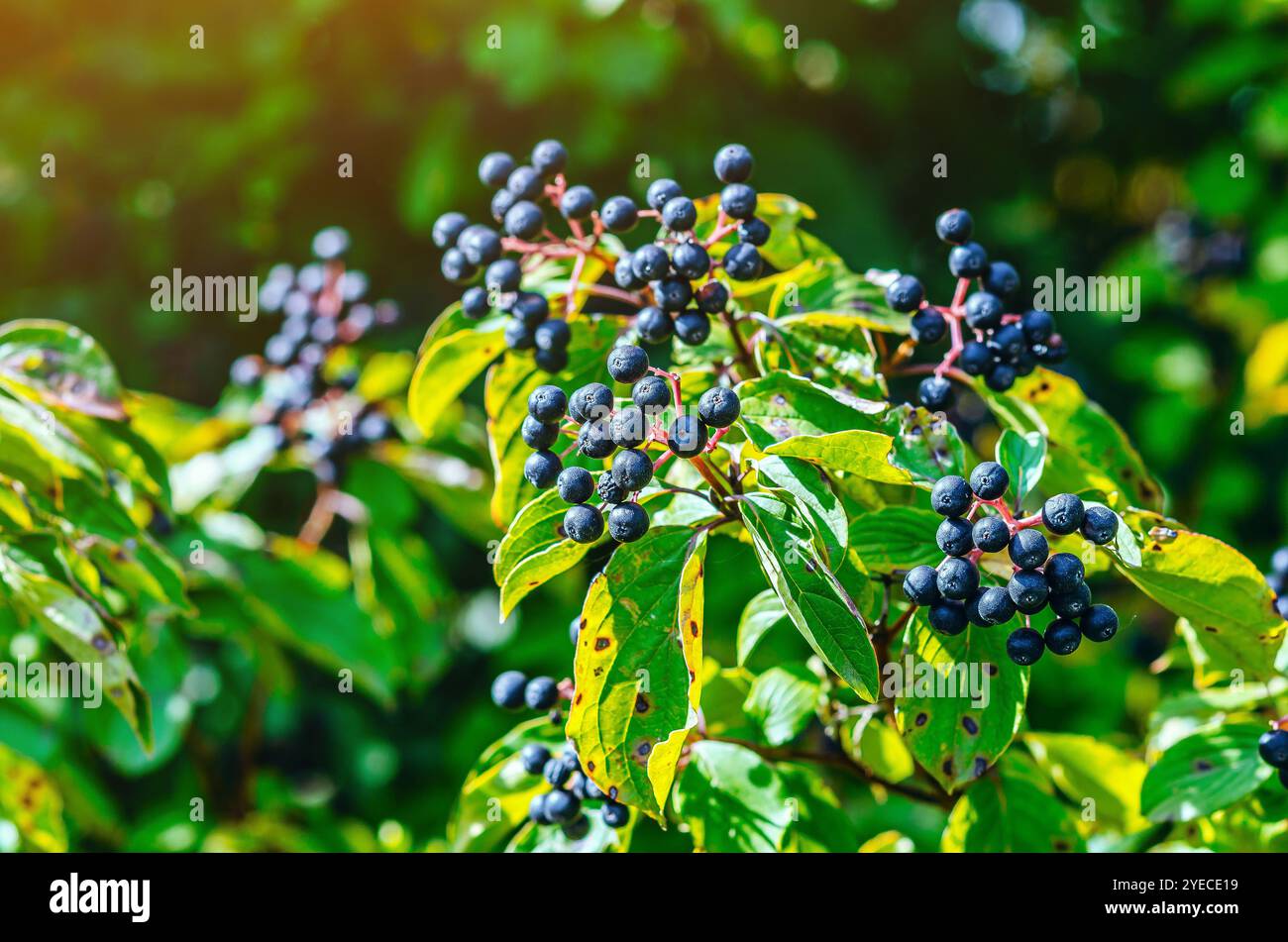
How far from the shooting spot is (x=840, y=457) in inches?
52.6

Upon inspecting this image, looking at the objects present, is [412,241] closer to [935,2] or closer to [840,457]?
[935,2]

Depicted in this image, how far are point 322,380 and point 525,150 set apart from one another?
1.27 metres

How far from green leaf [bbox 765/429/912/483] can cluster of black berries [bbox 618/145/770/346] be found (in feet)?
1.05

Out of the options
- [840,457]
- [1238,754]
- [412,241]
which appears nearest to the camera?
[840,457]

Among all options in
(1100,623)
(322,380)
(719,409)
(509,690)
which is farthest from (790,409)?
(322,380)

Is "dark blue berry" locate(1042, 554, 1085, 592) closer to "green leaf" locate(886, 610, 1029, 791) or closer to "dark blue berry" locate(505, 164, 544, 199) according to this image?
"green leaf" locate(886, 610, 1029, 791)

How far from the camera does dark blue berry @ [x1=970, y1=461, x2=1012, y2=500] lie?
1.38 m

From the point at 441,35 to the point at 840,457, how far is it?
2821 millimetres

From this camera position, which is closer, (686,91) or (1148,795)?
(1148,795)

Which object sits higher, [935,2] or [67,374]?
[935,2]

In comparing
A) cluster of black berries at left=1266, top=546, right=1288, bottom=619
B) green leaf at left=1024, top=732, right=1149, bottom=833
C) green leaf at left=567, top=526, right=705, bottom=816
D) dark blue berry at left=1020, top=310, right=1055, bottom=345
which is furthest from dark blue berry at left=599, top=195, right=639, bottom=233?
cluster of black berries at left=1266, top=546, right=1288, bottom=619

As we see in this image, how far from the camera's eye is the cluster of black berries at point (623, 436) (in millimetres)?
1317

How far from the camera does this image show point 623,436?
1330mm

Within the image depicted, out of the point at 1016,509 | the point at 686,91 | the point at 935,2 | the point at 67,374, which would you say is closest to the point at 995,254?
the point at 935,2
